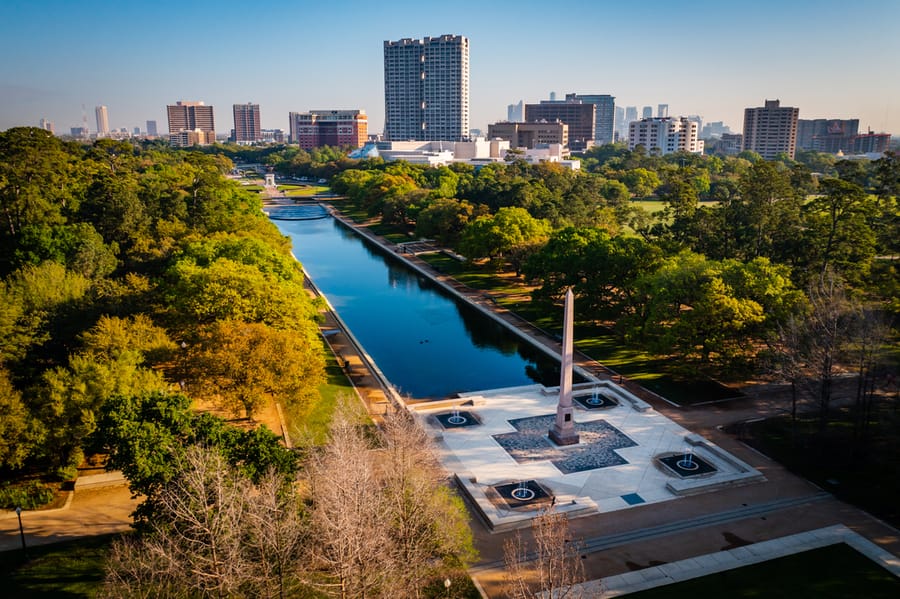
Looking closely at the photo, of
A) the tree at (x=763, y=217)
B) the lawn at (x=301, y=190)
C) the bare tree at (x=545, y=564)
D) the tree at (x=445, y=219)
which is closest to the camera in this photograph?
the bare tree at (x=545, y=564)

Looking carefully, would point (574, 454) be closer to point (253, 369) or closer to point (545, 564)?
point (545, 564)

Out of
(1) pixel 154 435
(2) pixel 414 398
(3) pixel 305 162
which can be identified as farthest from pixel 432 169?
(1) pixel 154 435

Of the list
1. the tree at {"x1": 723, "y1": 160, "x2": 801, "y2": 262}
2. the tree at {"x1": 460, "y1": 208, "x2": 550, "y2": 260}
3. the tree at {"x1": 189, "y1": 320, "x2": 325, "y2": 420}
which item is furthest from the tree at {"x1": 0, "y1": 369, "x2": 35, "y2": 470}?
the tree at {"x1": 723, "y1": 160, "x2": 801, "y2": 262}

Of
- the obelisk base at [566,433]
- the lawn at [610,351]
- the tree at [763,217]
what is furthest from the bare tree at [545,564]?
the tree at [763,217]

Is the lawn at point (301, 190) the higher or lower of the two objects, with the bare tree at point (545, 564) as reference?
higher

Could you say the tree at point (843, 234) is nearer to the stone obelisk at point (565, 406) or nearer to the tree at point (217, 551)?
A: the stone obelisk at point (565, 406)

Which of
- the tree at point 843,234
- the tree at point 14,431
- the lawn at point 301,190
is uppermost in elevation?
the tree at point 843,234

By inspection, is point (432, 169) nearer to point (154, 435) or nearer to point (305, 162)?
point (305, 162)
